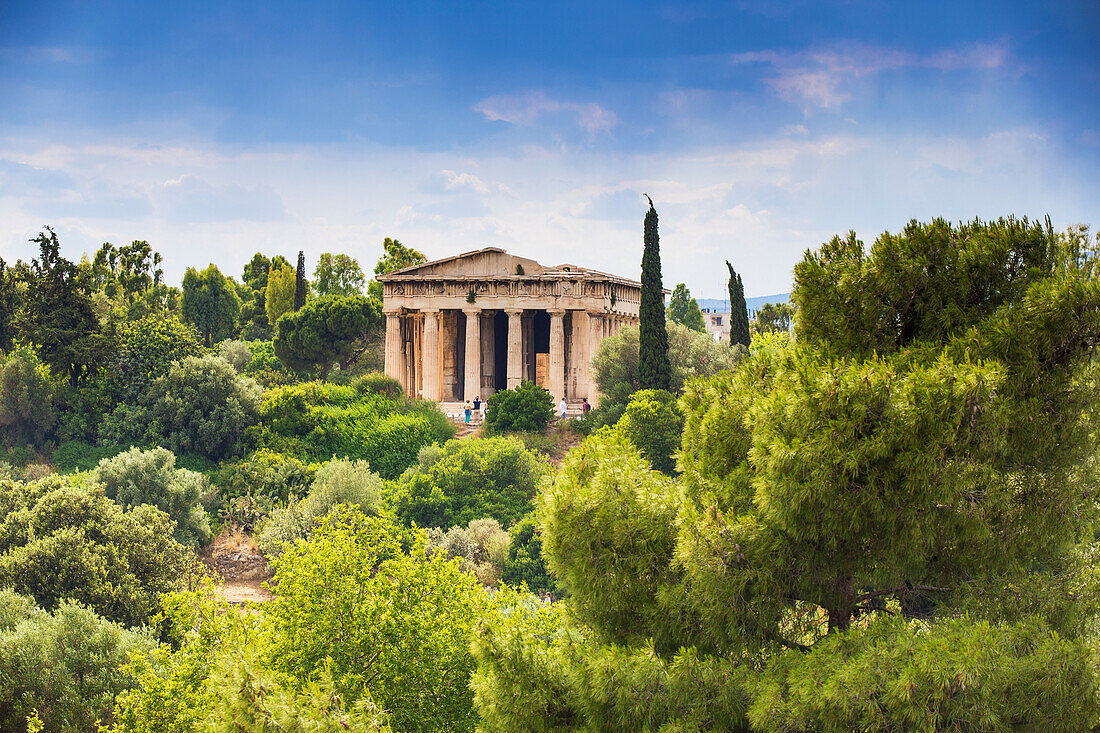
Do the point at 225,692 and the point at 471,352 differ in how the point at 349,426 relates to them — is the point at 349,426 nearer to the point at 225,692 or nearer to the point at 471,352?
the point at 471,352

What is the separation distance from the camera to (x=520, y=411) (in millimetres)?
35438

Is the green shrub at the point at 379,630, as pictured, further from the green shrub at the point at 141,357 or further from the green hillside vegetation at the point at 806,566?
the green shrub at the point at 141,357

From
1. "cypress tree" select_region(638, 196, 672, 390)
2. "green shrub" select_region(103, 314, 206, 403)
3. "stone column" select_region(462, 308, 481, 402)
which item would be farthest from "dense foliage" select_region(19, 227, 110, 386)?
"cypress tree" select_region(638, 196, 672, 390)

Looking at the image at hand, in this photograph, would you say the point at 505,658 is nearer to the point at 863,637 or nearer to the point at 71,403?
the point at 863,637

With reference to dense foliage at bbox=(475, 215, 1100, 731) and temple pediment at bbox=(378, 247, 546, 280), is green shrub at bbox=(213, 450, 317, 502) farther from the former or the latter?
dense foliage at bbox=(475, 215, 1100, 731)

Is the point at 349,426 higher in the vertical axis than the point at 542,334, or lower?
lower

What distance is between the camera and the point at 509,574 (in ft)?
81.8

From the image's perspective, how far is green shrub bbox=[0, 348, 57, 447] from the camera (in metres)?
34.4

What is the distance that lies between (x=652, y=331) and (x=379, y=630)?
2289cm

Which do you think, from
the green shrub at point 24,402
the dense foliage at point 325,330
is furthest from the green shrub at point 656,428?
the green shrub at point 24,402

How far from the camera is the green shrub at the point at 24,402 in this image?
34375 mm

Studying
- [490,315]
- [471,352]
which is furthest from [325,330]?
[471,352]

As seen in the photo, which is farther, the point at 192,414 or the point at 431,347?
the point at 431,347

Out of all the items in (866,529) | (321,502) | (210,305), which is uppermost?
(210,305)
